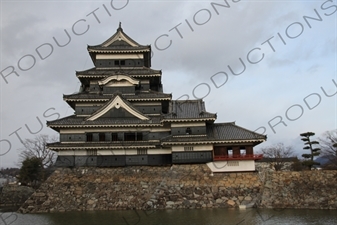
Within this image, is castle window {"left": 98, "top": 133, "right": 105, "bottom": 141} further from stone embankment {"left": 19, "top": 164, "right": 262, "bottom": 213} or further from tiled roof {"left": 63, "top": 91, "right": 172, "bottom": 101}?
tiled roof {"left": 63, "top": 91, "right": 172, "bottom": 101}

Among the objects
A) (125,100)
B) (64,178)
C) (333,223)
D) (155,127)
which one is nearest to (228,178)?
(155,127)

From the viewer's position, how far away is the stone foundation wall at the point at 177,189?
20.0m

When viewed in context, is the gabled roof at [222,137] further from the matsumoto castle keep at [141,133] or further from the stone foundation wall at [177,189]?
the stone foundation wall at [177,189]

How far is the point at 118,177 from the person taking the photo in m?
21.7

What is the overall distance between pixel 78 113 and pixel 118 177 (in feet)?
21.7

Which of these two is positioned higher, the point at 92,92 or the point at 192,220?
the point at 92,92

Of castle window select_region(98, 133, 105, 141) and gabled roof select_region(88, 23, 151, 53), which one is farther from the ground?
gabled roof select_region(88, 23, 151, 53)

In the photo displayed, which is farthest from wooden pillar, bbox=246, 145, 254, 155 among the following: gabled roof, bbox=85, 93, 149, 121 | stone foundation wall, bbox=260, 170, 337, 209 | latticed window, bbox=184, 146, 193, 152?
gabled roof, bbox=85, 93, 149, 121

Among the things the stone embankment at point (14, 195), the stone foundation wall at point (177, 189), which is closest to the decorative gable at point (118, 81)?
the stone foundation wall at point (177, 189)

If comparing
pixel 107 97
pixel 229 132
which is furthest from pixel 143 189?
pixel 107 97

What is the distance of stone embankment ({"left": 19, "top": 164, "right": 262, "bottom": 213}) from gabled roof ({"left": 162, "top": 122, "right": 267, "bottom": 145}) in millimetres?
1862

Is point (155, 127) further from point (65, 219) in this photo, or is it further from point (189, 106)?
point (65, 219)

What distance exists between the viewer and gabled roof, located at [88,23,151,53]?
27.2 metres

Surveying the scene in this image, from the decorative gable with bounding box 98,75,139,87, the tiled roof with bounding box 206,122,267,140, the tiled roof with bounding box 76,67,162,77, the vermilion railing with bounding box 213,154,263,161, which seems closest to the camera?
the vermilion railing with bounding box 213,154,263,161
